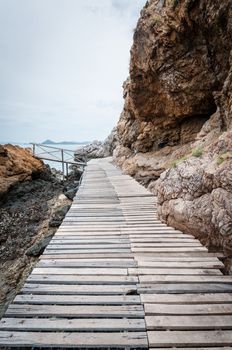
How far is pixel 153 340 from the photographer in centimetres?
290

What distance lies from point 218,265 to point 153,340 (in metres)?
1.98

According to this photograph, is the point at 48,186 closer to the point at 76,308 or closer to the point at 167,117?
the point at 167,117

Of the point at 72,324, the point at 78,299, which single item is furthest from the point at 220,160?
the point at 72,324

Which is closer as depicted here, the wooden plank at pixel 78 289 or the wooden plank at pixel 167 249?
the wooden plank at pixel 78 289

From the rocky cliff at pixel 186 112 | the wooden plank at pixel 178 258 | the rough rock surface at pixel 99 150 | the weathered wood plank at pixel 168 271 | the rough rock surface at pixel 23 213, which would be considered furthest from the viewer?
the rough rock surface at pixel 99 150

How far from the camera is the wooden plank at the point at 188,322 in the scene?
305 centimetres

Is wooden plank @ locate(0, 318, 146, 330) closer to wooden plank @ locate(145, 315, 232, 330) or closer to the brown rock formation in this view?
wooden plank @ locate(145, 315, 232, 330)

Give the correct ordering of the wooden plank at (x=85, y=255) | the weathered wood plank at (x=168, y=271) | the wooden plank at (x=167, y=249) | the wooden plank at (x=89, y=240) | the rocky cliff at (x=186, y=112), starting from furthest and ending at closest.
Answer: the wooden plank at (x=89, y=240)
the rocky cliff at (x=186, y=112)
the wooden plank at (x=167, y=249)
the wooden plank at (x=85, y=255)
the weathered wood plank at (x=168, y=271)

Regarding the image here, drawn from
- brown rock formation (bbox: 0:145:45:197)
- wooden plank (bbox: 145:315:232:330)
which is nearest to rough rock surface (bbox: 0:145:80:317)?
brown rock formation (bbox: 0:145:45:197)

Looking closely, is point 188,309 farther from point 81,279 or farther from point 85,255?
point 85,255

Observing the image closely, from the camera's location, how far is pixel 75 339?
291cm

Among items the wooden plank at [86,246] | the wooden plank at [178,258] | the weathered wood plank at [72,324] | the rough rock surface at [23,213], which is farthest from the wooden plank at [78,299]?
the rough rock surface at [23,213]

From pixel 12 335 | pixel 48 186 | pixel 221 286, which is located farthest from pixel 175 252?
pixel 48 186

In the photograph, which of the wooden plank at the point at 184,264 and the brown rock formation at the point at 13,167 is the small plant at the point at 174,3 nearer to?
the wooden plank at the point at 184,264
